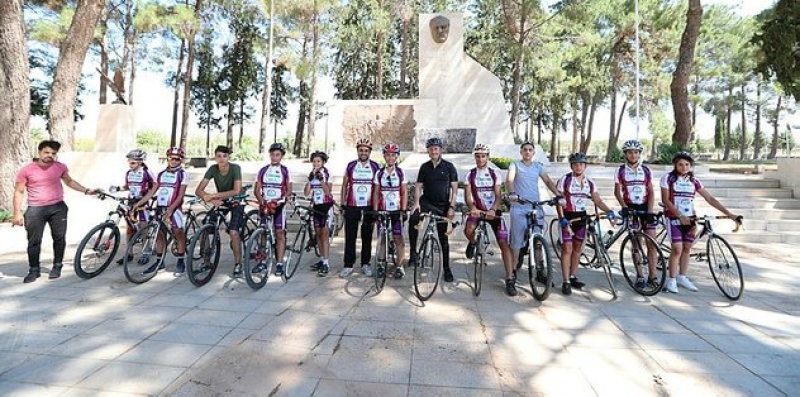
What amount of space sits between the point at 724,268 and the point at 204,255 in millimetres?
6328

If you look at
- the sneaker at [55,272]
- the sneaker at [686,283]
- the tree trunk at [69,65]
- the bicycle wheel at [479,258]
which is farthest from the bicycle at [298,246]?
the tree trunk at [69,65]

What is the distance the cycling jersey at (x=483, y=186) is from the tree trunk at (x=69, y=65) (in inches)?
435

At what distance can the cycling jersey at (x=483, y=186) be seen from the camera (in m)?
5.21

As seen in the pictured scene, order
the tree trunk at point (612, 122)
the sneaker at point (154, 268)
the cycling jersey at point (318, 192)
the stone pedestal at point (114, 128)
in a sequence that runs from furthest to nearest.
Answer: the tree trunk at point (612, 122) < the stone pedestal at point (114, 128) < the cycling jersey at point (318, 192) < the sneaker at point (154, 268)

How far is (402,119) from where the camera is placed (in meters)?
14.8

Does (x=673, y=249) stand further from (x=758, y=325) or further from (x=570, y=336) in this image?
(x=570, y=336)

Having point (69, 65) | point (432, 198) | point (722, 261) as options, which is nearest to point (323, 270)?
point (432, 198)

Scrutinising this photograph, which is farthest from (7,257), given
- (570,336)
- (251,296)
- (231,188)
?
(570,336)

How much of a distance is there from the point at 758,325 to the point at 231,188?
237 inches

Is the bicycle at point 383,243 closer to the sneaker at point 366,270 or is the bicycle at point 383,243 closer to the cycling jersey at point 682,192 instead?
the sneaker at point 366,270

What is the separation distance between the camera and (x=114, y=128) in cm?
1046

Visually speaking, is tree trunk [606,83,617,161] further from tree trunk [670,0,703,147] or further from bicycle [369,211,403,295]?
bicycle [369,211,403,295]

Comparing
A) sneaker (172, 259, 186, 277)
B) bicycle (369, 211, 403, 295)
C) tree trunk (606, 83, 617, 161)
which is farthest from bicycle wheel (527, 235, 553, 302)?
tree trunk (606, 83, 617, 161)

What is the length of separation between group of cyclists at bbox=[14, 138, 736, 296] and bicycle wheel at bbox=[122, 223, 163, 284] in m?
0.13
